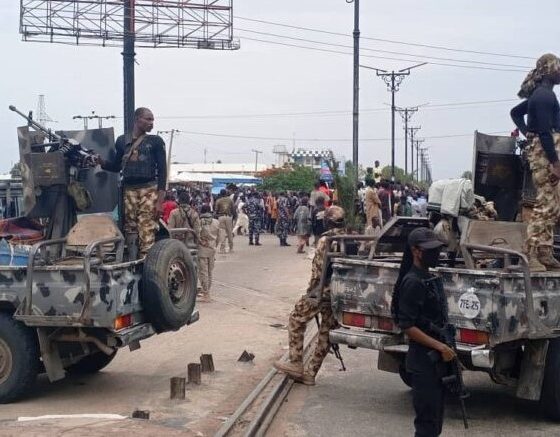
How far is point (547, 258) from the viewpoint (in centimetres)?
822

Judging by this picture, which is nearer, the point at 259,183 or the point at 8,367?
the point at 8,367

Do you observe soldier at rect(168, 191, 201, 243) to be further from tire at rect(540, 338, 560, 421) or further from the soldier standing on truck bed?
tire at rect(540, 338, 560, 421)

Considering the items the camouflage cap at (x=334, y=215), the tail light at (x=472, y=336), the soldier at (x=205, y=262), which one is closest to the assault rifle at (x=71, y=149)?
the camouflage cap at (x=334, y=215)

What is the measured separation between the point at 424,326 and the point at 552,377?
8.71ft

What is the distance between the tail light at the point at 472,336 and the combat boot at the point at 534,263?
3.42 feet

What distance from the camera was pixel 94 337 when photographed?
816 cm

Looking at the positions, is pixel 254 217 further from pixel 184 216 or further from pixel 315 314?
pixel 315 314

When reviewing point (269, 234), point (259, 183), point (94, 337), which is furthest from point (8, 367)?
point (259, 183)

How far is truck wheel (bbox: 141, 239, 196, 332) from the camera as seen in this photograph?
27.8 ft

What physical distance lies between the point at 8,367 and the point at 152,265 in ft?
5.14

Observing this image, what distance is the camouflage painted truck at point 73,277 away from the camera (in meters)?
7.90

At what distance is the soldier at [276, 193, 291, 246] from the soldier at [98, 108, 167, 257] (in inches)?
871

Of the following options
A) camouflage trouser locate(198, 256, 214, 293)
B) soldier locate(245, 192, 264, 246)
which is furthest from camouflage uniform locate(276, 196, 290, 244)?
camouflage trouser locate(198, 256, 214, 293)

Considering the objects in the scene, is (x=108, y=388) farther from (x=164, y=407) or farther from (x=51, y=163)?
(x=51, y=163)
